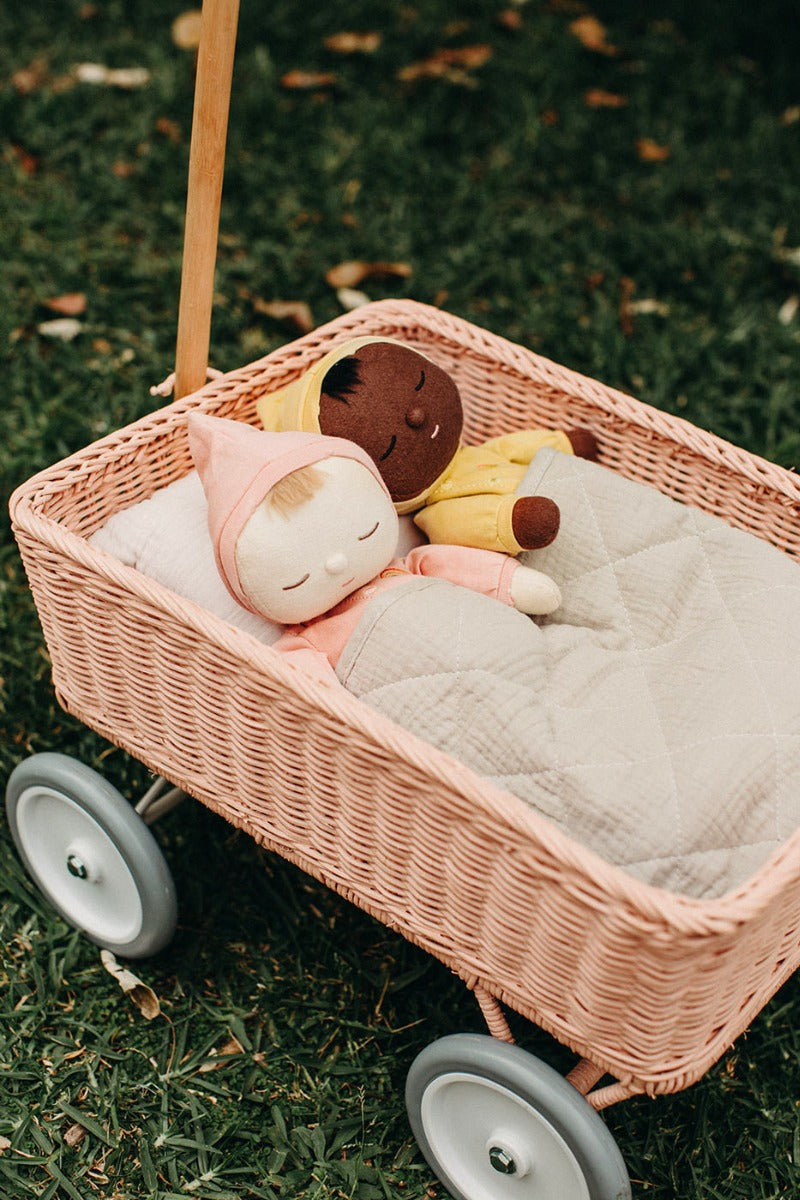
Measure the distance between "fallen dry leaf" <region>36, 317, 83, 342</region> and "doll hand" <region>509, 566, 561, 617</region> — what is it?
5.03 ft

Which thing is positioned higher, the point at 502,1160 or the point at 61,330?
the point at 61,330

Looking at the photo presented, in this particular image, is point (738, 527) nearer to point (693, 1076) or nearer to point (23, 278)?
→ point (693, 1076)

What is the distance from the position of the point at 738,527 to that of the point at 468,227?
1.63 metres

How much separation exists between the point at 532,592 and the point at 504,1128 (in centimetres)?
68

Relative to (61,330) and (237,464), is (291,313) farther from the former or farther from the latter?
(237,464)

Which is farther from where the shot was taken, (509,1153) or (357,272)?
(357,272)

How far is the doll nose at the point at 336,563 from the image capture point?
59.6 inches

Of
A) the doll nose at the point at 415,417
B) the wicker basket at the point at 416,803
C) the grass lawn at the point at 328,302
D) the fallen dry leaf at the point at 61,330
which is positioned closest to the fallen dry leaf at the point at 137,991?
the grass lawn at the point at 328,302

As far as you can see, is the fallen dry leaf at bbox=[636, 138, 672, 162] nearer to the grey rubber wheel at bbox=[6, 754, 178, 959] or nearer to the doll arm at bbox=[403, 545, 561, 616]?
the doll arm at bbox=[403, 545, 561, 616]

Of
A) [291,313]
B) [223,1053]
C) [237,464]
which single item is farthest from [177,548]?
[291,313]

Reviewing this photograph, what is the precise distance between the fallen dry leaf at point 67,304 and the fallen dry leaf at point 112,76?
102 cm

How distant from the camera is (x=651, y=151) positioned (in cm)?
350

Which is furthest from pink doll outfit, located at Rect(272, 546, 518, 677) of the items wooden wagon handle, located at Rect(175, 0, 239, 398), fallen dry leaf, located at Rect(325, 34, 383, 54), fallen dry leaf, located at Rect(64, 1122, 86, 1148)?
fallen dry leaf, located at Rect(325, 34, 383, 54)

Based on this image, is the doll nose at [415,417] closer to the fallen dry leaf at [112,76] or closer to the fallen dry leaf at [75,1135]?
the fallen dry leaf at [75,1135]
